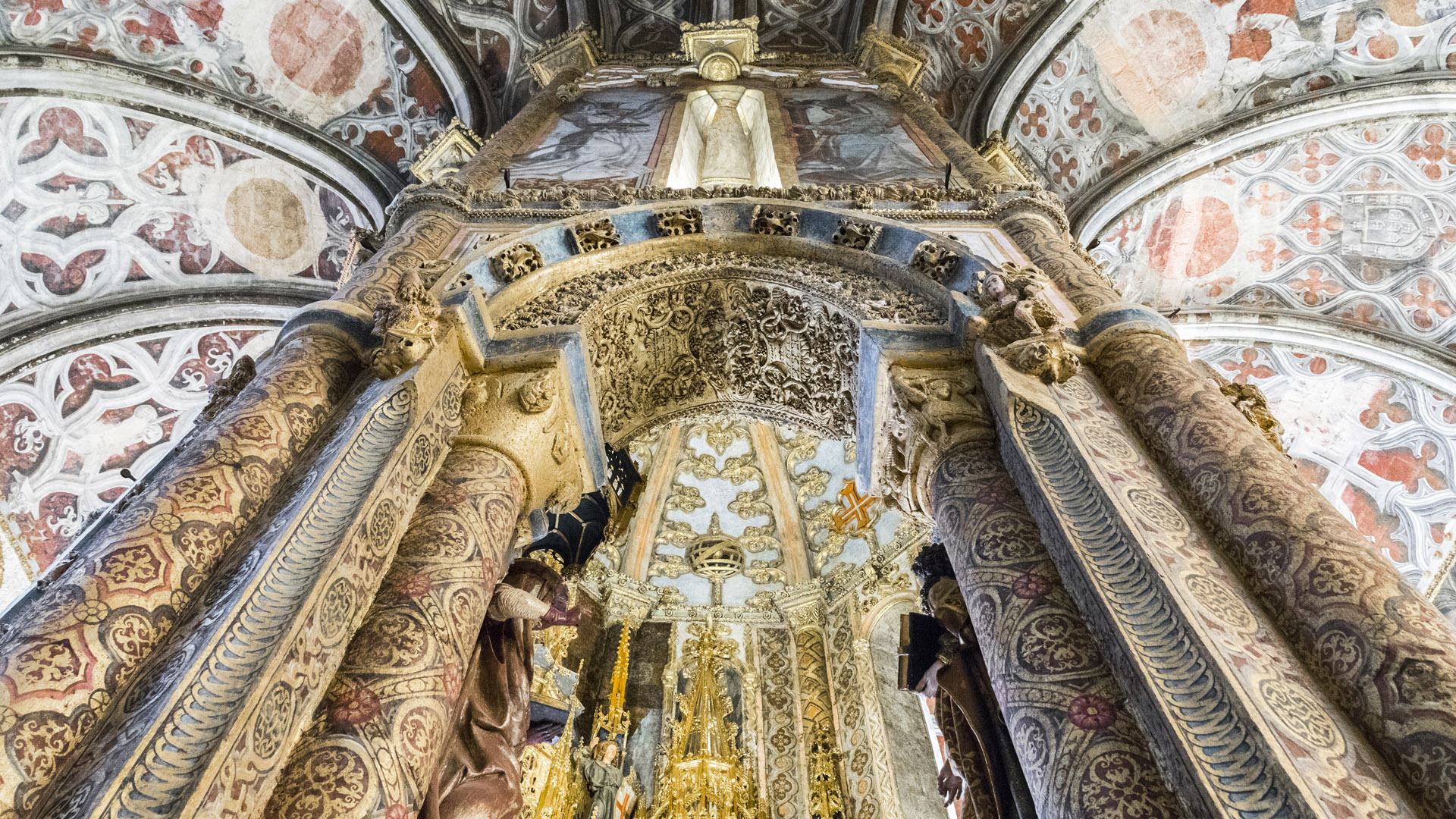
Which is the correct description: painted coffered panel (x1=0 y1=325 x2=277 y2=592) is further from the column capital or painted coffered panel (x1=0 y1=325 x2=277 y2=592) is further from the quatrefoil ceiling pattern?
the quatrefoil ceiling pattern

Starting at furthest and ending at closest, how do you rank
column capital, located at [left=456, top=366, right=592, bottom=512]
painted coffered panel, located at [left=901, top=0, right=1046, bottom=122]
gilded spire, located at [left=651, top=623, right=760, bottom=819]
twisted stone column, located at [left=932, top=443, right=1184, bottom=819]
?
painted coffered panel, located at [left=901, top=0, right=1046, bottom=122] < gilded spire, located at [left=651, top=623, right=760, bottom=819] < column capital, located at [left=456, top=366, right=592, bottom=512] < twisted stone column, located at [left=932, top=443, right=1184, bottom=819]

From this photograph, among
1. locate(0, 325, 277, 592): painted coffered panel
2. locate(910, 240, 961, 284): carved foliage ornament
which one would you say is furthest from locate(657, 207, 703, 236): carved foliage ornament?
locate(0, 325, 277, 592): painted coffered panel

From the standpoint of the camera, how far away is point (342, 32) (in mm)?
6633

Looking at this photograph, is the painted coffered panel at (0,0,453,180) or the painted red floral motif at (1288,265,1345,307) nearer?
the painted coffered panel at (0,0,453,180)

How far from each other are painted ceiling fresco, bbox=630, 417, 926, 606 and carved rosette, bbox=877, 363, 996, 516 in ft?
14.9

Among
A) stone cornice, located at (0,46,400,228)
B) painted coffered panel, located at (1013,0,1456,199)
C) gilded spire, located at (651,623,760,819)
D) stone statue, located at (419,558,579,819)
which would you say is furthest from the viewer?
painted coffered panel, located at (1013,0,1456,199)

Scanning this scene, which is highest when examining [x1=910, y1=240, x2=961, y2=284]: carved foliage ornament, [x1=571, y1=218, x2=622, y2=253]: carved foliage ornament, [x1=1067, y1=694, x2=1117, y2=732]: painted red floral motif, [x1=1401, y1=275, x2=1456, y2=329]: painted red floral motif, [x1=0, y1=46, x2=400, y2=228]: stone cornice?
[x1=0, y1=46, x2=400, y2=228]: stone cornice

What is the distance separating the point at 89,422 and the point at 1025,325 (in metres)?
7.56

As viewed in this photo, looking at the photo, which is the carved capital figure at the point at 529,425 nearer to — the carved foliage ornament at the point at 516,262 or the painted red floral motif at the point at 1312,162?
the carved foliage ornament at the point at 516,262

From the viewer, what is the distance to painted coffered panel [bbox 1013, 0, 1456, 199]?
580 cm

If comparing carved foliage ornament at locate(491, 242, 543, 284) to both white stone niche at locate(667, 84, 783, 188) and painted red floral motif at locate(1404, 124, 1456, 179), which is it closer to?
white stone niche at locate(667, 84, 783, 188)

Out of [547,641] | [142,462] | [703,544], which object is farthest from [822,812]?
[142,462]

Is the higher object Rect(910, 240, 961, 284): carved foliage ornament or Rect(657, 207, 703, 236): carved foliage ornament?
Rect(657, 207, 703, 236): carved foliage ornament

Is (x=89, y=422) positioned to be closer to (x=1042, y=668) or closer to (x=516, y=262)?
(x=516, y=262)
